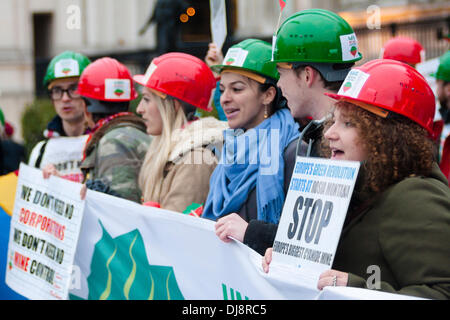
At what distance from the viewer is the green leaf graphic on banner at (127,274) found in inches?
165

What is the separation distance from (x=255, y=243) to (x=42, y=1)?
26.9 meters

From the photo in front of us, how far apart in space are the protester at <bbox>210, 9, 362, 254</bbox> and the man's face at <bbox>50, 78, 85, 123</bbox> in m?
3.17

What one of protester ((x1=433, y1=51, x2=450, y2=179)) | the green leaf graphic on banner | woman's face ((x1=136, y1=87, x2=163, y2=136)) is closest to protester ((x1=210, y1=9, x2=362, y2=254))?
the green leaf graphic on banner

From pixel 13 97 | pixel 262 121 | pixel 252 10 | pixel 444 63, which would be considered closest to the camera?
pixel 262 121

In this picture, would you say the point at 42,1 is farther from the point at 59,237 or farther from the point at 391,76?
the point at 391,76

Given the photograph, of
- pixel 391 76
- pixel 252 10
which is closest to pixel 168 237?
pixel 391 76

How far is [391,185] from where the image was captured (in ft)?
9.47

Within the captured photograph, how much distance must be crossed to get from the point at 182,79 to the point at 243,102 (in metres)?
0.93

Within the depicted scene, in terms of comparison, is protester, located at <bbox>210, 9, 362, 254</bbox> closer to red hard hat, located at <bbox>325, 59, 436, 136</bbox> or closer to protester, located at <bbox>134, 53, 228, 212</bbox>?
red hard hat, located at <bbox>325, 59, 436, 136</bbox>

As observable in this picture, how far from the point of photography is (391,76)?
294 centimetres

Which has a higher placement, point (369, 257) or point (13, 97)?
point (369, 257)

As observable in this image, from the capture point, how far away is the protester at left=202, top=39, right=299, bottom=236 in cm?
375

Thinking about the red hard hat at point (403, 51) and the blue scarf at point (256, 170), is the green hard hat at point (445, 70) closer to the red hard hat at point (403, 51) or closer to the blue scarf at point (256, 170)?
the red hard hat at point (403, 51)

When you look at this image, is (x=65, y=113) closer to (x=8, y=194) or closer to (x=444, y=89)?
(x=8, y=194)
